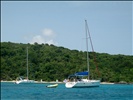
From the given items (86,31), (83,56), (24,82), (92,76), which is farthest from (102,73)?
(86,31)

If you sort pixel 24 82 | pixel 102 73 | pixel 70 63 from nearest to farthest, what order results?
pixel 24 82 < pixel 102 73 < pixel 70 63

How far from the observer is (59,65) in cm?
10275

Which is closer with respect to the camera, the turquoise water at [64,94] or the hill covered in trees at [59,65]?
the turquoise water at [64,94]

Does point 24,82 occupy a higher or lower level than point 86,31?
lower

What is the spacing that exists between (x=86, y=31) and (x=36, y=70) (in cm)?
4339

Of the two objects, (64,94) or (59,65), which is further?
(59,65)

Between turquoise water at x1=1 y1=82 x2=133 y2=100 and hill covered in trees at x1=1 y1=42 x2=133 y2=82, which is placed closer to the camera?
turquoise water at x1=1 y1=82 x2=133 y2=100

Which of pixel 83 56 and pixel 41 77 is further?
pixel 83 56

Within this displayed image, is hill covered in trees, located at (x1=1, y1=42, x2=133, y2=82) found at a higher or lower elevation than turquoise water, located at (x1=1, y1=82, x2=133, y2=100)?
higher

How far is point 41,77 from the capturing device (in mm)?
99625

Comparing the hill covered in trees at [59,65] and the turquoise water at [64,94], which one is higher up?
the hill covered in trees at [59,65]

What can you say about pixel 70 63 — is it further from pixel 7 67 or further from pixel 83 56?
pixel 7 67

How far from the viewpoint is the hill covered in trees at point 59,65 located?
97.5m

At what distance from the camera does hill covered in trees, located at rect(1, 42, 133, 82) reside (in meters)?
97.5
